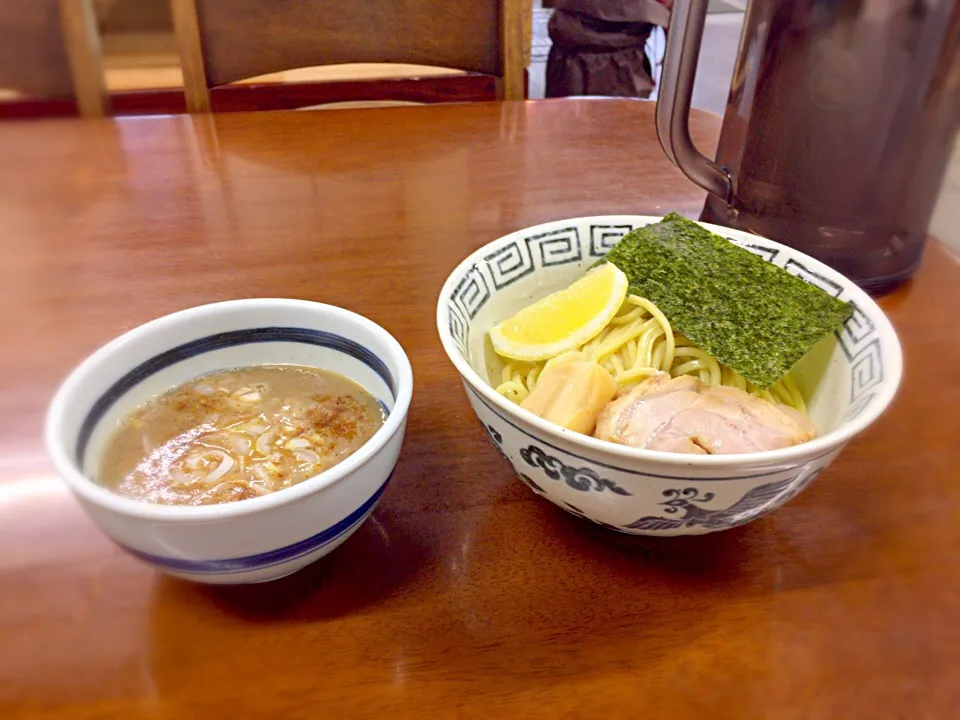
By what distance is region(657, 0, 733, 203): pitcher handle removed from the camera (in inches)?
35.4

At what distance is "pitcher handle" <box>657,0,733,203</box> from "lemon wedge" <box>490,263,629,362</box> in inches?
11.1

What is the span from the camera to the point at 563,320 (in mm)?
810

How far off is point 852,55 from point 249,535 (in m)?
0.86

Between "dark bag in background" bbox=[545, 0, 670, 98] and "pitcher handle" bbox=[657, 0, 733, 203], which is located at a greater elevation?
"pitcher handle" bbox=[657, 0, 733, 203]

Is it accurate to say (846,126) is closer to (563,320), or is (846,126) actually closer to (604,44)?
(563,320)

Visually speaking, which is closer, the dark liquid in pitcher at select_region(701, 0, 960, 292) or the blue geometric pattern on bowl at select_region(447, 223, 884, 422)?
the blue geometric pattern on bowl at select_region(447, 223, 884, 422)

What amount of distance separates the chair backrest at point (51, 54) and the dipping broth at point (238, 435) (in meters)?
1.34

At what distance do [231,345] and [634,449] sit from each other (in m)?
0.40

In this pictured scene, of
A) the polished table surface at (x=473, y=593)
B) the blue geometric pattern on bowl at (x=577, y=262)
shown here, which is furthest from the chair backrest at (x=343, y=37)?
the blue geometric pattern on bowl at (x=577, y=262)

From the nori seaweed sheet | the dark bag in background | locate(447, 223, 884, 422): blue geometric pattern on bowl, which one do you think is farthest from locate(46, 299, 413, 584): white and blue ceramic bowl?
the dark bag in background

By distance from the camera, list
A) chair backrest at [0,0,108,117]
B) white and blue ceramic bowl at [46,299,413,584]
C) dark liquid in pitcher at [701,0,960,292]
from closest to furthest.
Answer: white and blue ceramic bowl at [46,299,413,584]
dark liquid in pitcher at [701,0,960,292]
chair backrest at [0,0,108,117]

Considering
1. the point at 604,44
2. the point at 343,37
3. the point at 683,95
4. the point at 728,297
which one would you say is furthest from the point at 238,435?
the point at 604,44

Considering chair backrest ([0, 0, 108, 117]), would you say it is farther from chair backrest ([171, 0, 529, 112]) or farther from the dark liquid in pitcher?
the dark liquid in pitcher

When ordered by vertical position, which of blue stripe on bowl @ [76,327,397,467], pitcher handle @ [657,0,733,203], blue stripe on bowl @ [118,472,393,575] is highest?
pitcher handle @ [657,0,733,203]
